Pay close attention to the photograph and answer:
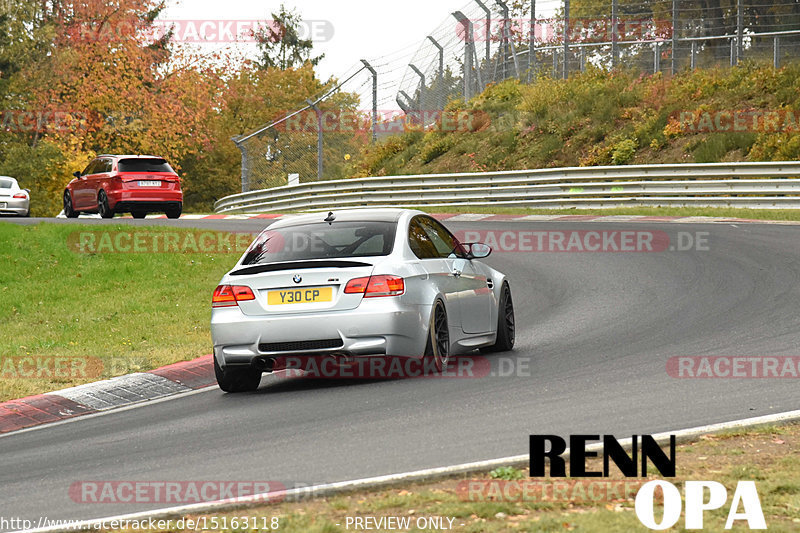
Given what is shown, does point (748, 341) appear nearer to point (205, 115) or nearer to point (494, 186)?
point (494, 186)

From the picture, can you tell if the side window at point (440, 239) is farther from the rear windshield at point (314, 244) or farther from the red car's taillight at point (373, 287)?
the red car's taillight at point (373, 287)

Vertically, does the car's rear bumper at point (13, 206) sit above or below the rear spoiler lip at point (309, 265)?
below

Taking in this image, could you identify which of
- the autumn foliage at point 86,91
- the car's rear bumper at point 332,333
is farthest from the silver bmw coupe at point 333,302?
the autumn foliage at point 86,91

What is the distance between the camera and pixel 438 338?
10242 mm

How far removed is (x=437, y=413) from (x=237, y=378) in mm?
2601

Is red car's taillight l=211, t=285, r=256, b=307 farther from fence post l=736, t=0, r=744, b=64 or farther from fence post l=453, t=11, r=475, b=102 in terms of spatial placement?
fence post l=736, t=0, r=744, b=64

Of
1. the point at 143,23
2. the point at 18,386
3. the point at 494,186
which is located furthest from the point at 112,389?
the point at 143,23

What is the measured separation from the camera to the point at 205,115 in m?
62.3

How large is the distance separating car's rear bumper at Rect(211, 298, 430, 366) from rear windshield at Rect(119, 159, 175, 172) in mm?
20276

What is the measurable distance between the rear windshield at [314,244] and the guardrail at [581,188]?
1790cm

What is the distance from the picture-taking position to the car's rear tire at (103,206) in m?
29.5

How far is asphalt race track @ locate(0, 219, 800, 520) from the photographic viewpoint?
6.91 metres

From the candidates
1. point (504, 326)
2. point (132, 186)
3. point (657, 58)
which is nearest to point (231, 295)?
point (504, 326)

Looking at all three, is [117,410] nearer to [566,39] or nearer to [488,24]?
[488,24]
